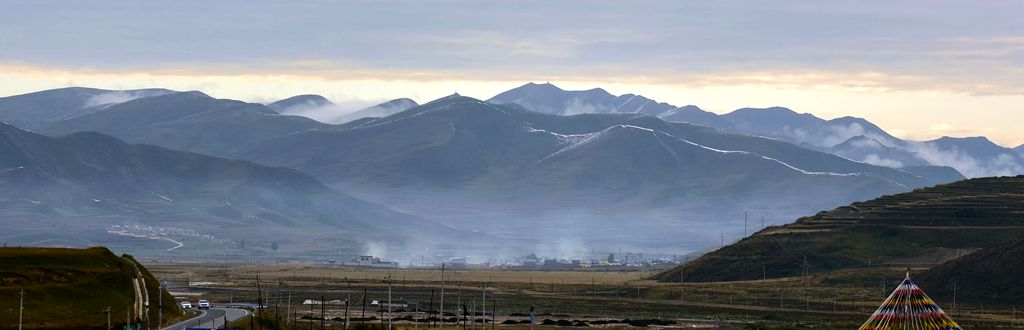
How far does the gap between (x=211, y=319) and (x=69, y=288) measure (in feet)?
35.3

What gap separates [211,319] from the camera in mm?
136750

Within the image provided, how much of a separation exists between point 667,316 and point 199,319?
201ft

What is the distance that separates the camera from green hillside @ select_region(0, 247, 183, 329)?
4783 inches

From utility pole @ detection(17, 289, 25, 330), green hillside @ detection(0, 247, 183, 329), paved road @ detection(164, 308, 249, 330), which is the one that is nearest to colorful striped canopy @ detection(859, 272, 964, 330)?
paved road @ detection(164, 308, 249, 330)

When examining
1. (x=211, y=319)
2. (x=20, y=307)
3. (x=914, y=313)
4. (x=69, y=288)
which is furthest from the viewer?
(x=211, y=319)

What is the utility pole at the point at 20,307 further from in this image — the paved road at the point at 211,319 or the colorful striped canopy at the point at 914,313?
the colorful striped canopy at the point at 914,313

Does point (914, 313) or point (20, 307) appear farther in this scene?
point (20, 307)

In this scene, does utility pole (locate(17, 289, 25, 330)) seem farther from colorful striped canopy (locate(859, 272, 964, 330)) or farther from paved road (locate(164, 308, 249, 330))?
colorful striped canopy (locate(859, 272, 964, 330))

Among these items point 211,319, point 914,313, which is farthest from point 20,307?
point 914,313

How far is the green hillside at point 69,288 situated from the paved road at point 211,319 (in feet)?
7.22

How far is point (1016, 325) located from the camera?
16762 cm

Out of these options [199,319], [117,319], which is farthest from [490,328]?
[117,319]

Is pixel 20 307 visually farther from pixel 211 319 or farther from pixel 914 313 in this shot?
pixel 914 313

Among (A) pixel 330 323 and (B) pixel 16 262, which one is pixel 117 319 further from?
(A) pixel 330 323
